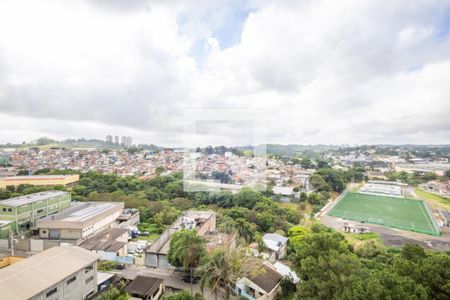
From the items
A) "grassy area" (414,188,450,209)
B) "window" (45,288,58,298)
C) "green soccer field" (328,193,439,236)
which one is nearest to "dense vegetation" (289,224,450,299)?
"window" (45,288,58,298)

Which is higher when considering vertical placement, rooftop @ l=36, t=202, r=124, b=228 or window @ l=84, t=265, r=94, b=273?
rooftop @ l=36, t=202, r=124, b=228

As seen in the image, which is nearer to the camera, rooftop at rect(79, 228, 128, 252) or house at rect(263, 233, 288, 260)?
rooftop at rect(79, 228, 128, 252)

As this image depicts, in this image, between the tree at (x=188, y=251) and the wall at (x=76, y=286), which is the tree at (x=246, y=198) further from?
the wall at (x=76, y=286)

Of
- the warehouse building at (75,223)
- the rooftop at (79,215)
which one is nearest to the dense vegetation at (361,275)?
the warehouse building at (75,223)

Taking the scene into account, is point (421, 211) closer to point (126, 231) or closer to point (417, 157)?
point (126, 231)

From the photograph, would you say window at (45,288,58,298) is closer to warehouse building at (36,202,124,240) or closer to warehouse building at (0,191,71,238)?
warehouse building at (36,202,124,240)

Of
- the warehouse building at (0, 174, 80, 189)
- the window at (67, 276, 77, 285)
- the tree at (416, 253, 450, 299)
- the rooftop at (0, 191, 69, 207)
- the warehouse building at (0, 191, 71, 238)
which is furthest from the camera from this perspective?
the warehouse building at (0, 174, 80, 189)

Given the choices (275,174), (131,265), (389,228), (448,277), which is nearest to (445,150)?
(275,174)
